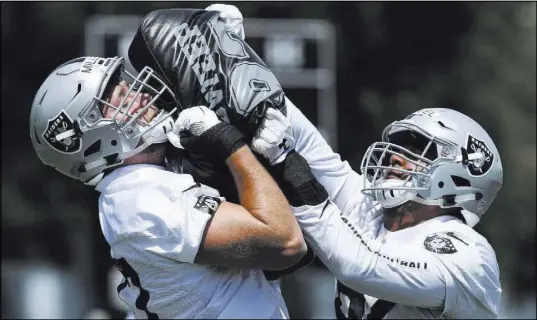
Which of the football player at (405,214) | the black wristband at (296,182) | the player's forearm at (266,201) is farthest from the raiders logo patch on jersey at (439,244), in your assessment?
the player's forearm at (266,201)

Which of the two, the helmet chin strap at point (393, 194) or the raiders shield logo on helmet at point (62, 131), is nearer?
the raiders shield logo on helmet at point (62, 131)

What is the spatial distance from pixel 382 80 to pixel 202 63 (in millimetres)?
12138

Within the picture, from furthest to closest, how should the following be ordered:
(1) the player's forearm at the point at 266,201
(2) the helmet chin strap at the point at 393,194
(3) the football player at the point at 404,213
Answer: (2) the helmet chin strap at the point at 393,194 < (3) the football player at the point at 404,213 < (1) the player's forearm at the point at 266,201

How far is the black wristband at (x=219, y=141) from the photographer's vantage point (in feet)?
13.6

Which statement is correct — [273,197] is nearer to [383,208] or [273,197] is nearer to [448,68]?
[383,208]

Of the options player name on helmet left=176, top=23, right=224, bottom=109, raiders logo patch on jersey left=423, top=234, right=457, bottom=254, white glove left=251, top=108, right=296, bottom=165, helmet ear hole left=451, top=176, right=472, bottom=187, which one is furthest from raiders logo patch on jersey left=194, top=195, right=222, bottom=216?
helmet ear hole left=451, top=176, right=472, bottom=187

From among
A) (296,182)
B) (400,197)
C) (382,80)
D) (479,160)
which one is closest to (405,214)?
(400,197)

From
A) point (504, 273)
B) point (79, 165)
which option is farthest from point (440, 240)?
point (504, 273)

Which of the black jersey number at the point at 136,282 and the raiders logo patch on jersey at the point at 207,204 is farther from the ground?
the raiders logo patch on jersey at the point at 207,204

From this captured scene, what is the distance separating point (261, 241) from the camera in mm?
4094

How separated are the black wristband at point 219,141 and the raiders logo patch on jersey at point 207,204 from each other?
157 millimetres

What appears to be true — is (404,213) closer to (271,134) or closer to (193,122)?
(271,134)

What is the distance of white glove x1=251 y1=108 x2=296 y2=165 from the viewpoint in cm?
421

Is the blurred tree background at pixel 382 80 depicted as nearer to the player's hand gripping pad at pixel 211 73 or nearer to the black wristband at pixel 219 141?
the player's hand gripping pad at pixel 211 73
